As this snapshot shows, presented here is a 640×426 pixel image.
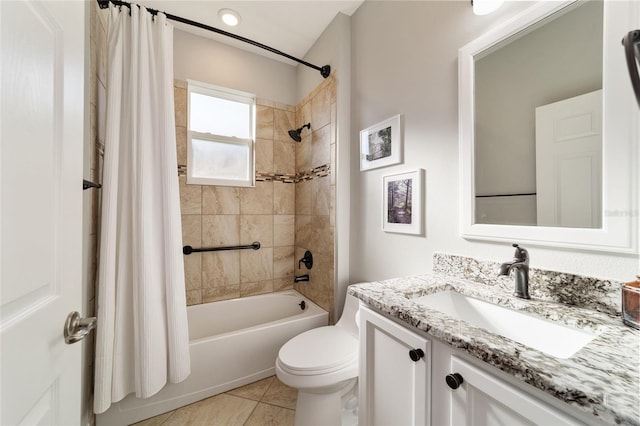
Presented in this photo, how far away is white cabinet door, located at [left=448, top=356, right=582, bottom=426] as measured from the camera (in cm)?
46

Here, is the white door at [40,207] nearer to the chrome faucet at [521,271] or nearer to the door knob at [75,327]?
the door knob at [75,327]

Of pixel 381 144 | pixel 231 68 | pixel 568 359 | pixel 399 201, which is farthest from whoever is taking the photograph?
pixel 231 68

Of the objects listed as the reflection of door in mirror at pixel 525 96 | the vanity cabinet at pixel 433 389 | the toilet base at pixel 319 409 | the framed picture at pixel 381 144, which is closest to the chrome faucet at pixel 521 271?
the reflection of door in mirror at pixel 525 96

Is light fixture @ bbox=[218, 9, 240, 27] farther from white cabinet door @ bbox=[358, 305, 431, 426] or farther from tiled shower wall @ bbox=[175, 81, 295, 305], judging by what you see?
white cabinet door @ bbox=[358, 305, 431, 426]

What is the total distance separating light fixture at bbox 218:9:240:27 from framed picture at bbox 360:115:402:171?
1.38 metres

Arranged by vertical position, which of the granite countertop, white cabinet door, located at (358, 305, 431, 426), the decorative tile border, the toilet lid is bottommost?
the toilet lid

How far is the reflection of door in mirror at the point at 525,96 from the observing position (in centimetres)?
77

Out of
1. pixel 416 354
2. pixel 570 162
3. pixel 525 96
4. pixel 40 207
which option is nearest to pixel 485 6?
pixel 525 96

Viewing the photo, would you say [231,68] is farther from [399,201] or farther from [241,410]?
[241,410]

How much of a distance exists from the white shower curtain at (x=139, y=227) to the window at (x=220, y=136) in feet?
2.42

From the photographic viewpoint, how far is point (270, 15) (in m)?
1.87

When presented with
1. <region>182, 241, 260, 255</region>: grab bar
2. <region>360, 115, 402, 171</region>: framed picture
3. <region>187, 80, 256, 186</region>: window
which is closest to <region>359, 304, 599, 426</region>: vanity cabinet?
<region>360, 115, 402, 171</region>: framed picture

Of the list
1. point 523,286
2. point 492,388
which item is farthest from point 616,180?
point 492,388

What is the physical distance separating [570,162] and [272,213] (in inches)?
84.3
